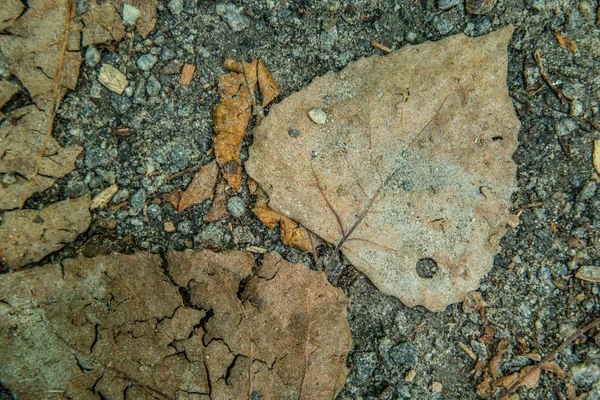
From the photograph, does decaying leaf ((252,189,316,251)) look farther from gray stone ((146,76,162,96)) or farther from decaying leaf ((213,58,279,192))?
gray stone ((146,76,162,96))

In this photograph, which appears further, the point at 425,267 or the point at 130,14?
the point at 130,14

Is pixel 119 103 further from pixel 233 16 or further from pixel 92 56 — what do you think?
pixel 233 16

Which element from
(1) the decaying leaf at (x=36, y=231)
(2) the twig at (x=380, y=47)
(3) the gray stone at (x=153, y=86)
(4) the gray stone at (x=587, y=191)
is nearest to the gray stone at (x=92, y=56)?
(3) the gray stone at (x=153, y=86)

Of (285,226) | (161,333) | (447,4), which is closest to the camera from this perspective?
(161,333)

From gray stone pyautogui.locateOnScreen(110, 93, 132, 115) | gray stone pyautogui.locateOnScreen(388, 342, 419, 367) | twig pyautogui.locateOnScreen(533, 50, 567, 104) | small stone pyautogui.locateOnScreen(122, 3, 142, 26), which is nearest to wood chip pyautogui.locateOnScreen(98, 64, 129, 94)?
gray stone pyautogui.locateOnScreen(110, 93, 132, 115)

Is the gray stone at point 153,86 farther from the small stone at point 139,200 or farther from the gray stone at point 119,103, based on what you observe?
the small stone at point 139,200

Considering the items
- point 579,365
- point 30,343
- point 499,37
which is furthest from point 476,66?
point 30,343

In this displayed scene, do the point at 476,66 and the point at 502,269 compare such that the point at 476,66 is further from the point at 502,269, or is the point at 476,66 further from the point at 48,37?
the point at 48,37

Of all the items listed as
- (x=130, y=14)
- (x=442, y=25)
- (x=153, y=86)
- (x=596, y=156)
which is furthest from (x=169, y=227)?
(x=596, y=156)
